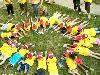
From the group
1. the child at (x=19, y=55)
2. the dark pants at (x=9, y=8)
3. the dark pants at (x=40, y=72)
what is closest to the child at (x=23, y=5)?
the dark pants at (x=9, y=8)

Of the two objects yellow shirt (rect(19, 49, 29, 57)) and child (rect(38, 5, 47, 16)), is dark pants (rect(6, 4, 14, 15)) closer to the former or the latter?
child (rect(38, 5, 47, 16))

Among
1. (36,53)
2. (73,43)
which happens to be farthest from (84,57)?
(36,53)

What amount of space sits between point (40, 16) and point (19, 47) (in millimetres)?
3670

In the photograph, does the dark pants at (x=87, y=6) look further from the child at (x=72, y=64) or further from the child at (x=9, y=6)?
the child at (x=72, y=64)

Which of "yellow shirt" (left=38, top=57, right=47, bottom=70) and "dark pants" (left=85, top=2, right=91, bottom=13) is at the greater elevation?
"dark pants" (left=85, top=2, right=91, bottom=13)

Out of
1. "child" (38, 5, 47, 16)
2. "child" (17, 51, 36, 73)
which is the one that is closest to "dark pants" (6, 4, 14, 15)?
"child" (38, 5, 47, 16)

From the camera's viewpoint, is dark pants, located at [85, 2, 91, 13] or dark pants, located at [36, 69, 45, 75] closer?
dark pants, located at [36, 69, 45, 75]

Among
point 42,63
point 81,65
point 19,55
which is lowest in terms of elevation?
point 81,65

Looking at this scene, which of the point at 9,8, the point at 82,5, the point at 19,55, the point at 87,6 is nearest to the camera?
the point at 19,55

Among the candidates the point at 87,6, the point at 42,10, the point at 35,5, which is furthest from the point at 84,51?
the point at 42,10

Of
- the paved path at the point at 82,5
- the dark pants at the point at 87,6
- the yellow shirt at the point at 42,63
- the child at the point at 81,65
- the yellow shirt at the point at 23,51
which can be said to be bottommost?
the child at the point at 81,65

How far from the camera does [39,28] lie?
2139cm

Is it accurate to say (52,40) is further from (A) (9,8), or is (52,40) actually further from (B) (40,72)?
(A) (9,8)

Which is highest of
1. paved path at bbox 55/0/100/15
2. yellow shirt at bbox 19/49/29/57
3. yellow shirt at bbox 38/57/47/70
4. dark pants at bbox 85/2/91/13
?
dark pants at bbox 85/2/91/13
